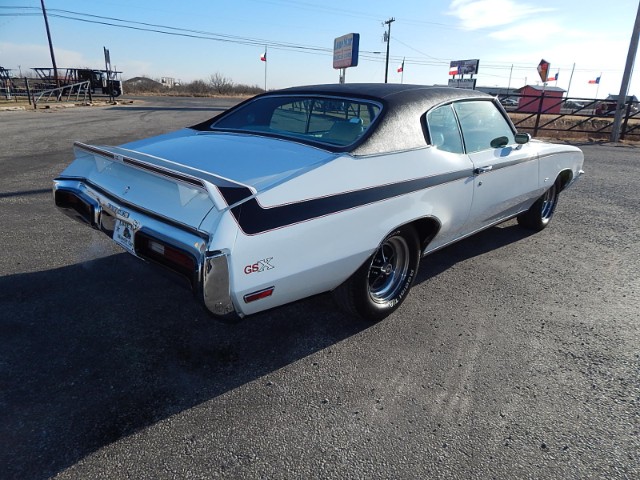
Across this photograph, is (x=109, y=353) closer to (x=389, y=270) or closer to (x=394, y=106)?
(x=389, y=270)

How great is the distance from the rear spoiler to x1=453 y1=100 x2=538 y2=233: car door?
2.04 m

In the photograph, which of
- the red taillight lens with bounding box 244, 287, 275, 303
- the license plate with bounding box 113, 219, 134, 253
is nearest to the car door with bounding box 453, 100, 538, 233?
the red taillight lens with bounding box 244, 287, 275, 303

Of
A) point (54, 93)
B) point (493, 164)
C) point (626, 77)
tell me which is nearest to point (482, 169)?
point (493, 164)

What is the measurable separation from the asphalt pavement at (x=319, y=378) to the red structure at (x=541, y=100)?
43.7 feet

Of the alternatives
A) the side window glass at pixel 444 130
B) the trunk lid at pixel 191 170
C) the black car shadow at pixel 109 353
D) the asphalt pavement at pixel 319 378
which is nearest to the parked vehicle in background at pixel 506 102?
the side window glass at pixel 444 130

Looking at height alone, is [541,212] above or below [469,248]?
above

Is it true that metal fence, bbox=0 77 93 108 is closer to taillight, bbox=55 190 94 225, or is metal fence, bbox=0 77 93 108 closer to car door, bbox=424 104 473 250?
taillight, bbox=55 190 94 225

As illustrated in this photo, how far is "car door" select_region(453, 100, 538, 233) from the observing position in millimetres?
3469

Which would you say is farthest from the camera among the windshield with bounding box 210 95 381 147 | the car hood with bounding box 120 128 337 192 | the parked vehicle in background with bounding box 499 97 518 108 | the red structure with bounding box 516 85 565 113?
the parked vehicle in background with bounding box 499 97 518 108

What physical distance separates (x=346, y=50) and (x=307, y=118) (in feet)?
99.7

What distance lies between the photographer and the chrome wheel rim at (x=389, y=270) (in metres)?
2.98

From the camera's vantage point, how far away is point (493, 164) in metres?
3.55

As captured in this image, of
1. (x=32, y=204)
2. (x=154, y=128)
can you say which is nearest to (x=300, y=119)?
(x=32, y=204)

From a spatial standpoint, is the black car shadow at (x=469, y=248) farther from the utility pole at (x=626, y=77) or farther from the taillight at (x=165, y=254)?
the utility pole at (x=626, y=77)
